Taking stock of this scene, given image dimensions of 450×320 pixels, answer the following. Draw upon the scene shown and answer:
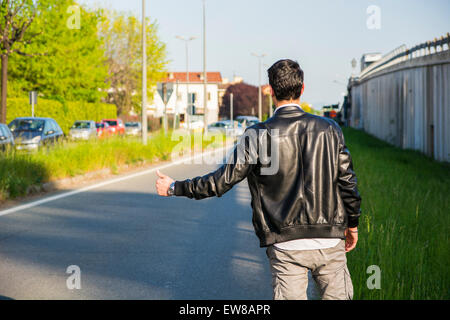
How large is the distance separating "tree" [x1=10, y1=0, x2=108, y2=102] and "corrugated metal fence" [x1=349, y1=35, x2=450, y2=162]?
19473 mm

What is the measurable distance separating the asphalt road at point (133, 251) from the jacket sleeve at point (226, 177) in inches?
82.2

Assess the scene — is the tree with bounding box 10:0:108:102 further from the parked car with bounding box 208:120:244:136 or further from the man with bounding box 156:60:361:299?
the man with bounding box 156:60:361:299

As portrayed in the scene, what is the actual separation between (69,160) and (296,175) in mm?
13244

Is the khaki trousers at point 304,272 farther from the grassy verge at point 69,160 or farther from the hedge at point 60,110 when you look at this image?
the hedge at point 60,110

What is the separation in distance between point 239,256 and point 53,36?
36207mm

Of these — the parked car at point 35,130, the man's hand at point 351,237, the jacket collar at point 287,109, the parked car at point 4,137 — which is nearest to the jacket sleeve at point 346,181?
the man's hand at point 351,237

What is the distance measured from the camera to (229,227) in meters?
9.12

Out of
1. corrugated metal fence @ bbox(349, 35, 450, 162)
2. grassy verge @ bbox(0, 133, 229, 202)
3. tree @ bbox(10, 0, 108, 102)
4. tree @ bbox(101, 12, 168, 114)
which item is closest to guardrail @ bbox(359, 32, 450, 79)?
corrugated metal fence @ bbox(349, 35, 450, 162)

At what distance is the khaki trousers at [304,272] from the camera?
326 centimetres

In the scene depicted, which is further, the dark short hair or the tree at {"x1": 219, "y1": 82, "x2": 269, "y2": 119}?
the tree at {"x1": 219, "y1": 82, "x2": 269, "y2": 119}

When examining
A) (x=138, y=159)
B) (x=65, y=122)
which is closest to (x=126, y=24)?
(x=65, y=122)

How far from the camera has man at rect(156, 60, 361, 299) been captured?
10.7ft

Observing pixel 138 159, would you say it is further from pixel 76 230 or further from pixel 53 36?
Answer: pixel 53 36

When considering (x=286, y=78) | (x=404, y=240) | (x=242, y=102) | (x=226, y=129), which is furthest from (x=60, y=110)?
(x=242, y=102)
